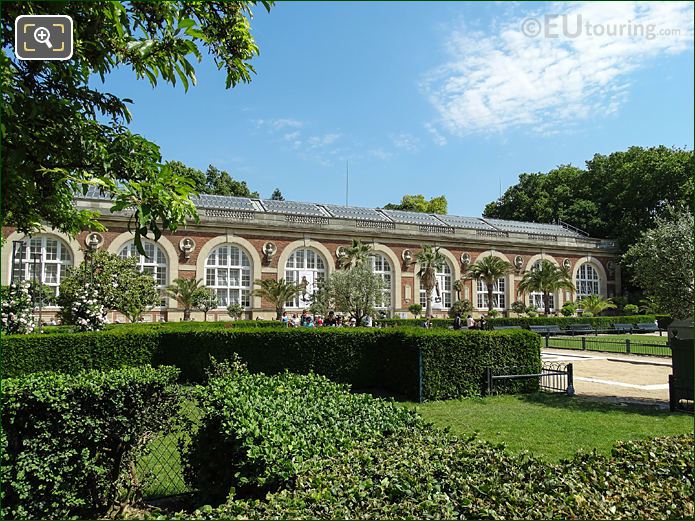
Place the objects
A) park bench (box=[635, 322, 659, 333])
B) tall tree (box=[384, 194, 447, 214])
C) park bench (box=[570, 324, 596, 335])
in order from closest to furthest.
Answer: park bench (box=[570, 324, 596, 335]), park bench (box=[635, 322, 659, 333]), tall tree (box=[384, 194, 447, 214])

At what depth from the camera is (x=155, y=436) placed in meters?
5.07

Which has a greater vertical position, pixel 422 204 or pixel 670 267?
pixel 422 204

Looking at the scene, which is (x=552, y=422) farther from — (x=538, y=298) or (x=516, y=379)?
(x=538, y=298)

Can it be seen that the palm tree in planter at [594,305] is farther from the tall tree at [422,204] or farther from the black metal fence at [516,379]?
the black metal fence at [516,379]

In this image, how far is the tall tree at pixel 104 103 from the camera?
13.0 feet

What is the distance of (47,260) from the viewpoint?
2928 cm

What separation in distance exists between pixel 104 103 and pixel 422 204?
54.6m

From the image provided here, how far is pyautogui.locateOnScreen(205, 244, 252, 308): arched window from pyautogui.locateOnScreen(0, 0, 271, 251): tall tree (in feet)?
94.0

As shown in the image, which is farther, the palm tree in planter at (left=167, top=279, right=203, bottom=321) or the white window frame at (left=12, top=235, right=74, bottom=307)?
the palm tree in planter at (left=167, top=279, right=203, bottom=321)

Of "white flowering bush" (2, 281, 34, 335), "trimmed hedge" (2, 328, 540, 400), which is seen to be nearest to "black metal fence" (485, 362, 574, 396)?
"trimmed hedge" (2, 328, 540, 400)

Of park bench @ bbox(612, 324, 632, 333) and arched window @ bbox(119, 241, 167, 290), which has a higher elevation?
arched window @ bbox(119, 241, 167, 290)

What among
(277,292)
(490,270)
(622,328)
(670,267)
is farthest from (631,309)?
(670,267)

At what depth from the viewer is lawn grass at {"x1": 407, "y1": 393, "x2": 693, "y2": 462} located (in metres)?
7.51

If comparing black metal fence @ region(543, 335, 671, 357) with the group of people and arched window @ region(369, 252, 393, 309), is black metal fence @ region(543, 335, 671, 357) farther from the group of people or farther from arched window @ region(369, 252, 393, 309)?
arched window @ region(369, 252, 393, 309)
